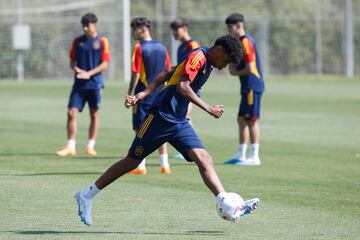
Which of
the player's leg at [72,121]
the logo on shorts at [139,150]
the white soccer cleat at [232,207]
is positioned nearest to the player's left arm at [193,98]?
the logo on shorts at [139,150]

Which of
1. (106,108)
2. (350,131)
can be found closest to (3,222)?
(350,131)

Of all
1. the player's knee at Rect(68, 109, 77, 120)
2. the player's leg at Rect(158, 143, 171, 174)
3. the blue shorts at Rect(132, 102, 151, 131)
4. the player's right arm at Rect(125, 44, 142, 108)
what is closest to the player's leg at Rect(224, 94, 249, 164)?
the player's leg at Rect(158, 143, 171, 174)

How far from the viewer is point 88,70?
1664cm

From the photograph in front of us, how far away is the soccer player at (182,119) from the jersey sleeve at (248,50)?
5.30 meters

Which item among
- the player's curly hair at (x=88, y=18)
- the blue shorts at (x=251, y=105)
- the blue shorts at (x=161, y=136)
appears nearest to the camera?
the blue shorts at (x=161, y=136)

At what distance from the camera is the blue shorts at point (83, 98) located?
16594mm

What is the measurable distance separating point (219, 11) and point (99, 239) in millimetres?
36995

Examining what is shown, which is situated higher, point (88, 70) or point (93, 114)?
point (88, 70)

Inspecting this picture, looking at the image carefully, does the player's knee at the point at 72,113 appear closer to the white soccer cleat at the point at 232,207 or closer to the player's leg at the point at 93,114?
the player's leg at the point at 93,114

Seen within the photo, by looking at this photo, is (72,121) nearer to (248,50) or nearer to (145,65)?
(145,65)

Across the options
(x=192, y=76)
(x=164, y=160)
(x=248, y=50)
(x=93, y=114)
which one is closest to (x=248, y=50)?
(x=248, y=50)

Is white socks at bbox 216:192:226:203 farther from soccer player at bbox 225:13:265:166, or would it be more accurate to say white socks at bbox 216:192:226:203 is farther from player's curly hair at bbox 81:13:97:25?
player's curly hair at bbox 81:13:97:25

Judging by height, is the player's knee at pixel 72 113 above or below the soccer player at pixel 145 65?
below

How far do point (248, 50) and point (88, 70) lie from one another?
3062 millimetres
